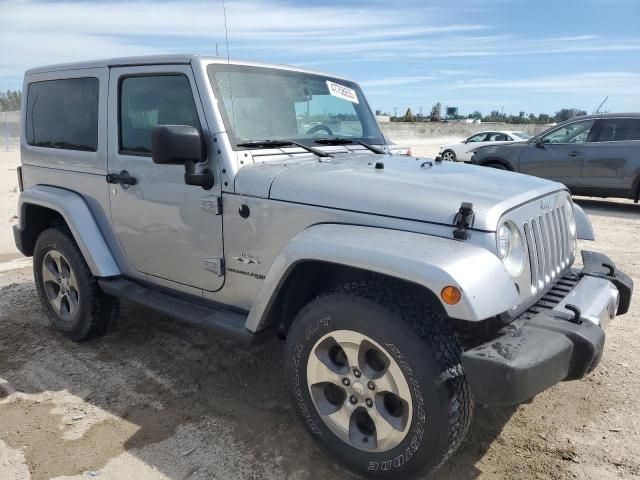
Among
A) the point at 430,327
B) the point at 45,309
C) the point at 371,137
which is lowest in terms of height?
the point at 45,309

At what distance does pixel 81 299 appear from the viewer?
3.91 m

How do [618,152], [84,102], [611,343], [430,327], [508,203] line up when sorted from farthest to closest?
[618,152] < [611,343] < [84,102] < [508,203] < [430,327]

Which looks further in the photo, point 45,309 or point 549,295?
point 45,309

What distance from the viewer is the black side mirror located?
2.71 meters

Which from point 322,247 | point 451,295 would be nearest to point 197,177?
point 322,247

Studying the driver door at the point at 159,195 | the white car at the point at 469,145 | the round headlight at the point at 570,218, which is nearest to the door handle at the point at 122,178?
the driver door at the point at 159,195

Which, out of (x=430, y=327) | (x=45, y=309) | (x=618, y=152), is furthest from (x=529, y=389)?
(x=618, y=152)

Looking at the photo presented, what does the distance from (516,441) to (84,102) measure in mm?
3523

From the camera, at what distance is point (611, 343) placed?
4.04 metres

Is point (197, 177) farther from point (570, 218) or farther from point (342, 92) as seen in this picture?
point (570, 218)

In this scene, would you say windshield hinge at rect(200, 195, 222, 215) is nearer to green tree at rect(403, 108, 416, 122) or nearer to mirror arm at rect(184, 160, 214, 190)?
mirror arm at rect(184, 160, 214, 190)

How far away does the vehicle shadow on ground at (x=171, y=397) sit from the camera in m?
2.68

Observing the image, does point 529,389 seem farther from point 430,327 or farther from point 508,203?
point 508,203

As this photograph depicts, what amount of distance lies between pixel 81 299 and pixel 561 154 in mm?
9075
